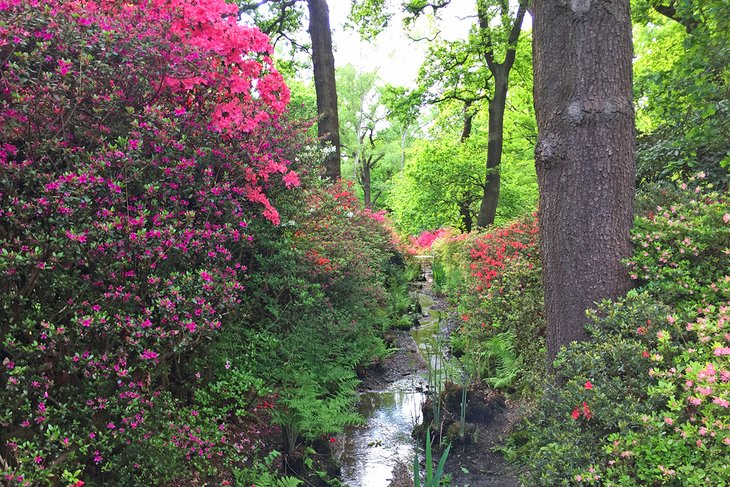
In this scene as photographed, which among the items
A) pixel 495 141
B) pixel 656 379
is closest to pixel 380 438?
pixel 656 379

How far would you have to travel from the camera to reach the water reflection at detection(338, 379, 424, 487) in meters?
3.97

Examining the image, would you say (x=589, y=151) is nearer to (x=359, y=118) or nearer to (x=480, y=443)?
(x=480, y=443)

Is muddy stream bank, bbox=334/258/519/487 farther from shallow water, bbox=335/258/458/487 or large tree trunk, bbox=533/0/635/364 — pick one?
large tree trunk, bbox=533/0/635/364

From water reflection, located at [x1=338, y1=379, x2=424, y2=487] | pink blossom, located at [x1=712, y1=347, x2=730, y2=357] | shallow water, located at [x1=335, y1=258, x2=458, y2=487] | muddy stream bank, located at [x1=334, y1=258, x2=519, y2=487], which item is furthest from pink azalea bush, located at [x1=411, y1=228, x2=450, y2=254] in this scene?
pink blossom, located at [x1=712, y1=347, x2=730, y2=357]

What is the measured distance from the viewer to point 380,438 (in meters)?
4.59

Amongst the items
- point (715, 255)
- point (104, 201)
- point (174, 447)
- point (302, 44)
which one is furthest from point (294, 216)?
point (302, 44)

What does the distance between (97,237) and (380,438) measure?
3.48m

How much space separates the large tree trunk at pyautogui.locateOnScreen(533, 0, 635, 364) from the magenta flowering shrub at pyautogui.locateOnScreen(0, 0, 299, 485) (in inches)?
94.4

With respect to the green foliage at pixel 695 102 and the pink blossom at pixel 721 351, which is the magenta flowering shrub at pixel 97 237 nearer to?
the pink blossom at pixel 721 351

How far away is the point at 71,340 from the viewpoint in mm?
2074

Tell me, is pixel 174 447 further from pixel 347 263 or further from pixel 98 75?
pixel 347 263

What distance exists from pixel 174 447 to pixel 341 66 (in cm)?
3264

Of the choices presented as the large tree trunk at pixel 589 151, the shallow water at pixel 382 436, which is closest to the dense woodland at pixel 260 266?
the large tree trunk at pixel 589 151

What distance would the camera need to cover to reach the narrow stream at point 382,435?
157 inches
